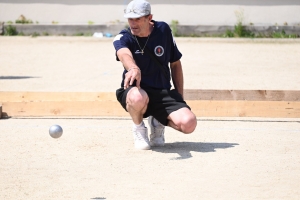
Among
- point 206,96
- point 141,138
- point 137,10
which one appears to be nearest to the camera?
point 137,10

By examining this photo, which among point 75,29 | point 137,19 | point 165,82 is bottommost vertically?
point 75,29

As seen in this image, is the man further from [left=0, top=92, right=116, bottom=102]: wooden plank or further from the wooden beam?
[left=0, top=92, right=116, bottom=102]: wooden plank

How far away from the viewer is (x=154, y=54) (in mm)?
→ 6652

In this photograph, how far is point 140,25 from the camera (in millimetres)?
6516

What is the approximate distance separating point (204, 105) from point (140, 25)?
7.80ft

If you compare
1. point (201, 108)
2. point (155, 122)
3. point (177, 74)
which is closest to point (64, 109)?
point (201, 108)

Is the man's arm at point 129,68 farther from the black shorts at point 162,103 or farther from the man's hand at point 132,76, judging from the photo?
the black shorts at point 162,103

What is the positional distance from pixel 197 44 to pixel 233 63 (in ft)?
13.6

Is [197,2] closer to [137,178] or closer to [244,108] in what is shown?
[244,108]

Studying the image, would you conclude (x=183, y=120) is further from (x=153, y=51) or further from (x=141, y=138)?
(x=153, y=51)

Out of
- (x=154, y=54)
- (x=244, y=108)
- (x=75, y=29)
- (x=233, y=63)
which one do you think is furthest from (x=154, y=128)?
(x=75, y=29)

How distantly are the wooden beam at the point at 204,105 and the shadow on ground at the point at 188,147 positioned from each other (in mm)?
1493

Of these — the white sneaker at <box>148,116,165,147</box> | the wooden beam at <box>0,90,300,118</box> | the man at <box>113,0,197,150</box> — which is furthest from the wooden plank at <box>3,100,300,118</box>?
the man at <box>113,0,197,150</box>

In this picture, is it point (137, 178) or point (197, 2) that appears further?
point (197, 2)
